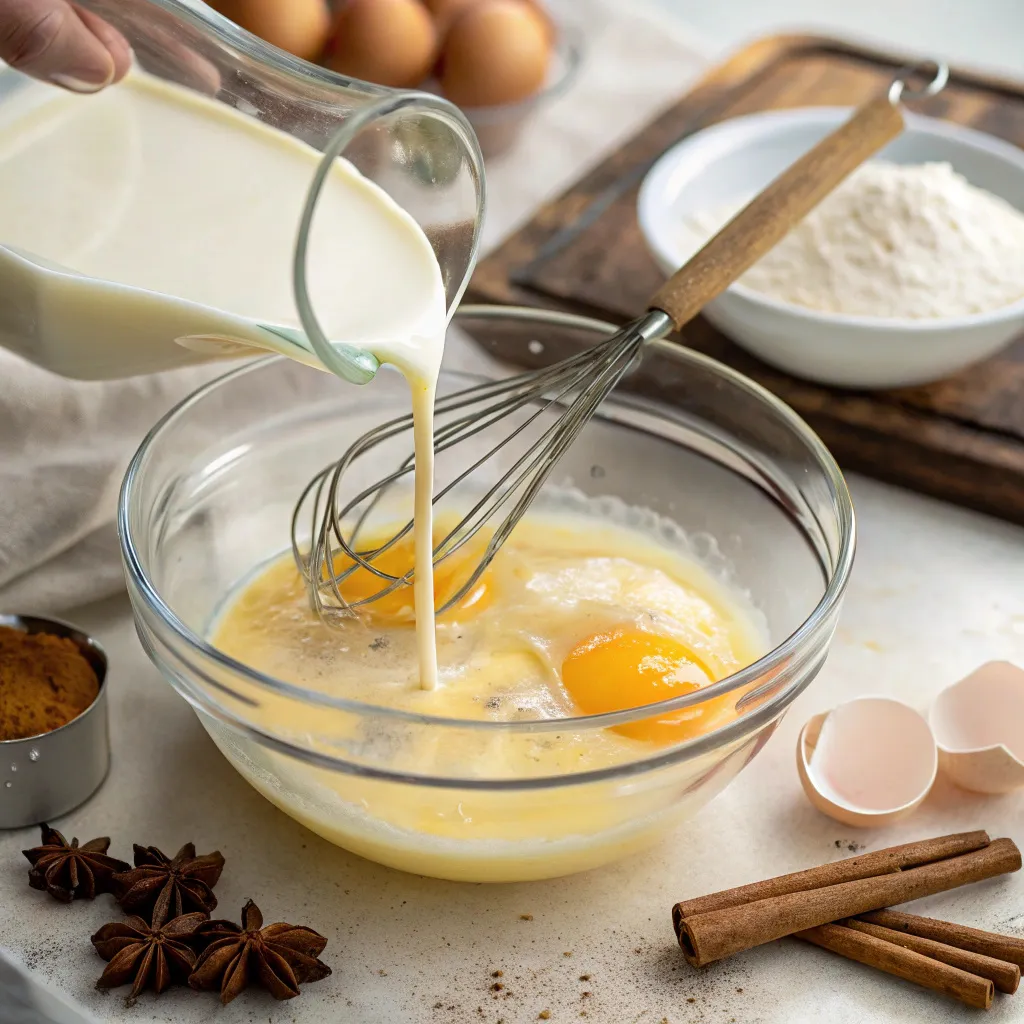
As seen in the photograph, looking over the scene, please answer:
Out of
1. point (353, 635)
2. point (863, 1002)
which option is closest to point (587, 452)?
point (353, 635)

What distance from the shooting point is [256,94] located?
1.11 meters

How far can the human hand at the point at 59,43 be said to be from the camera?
104cm

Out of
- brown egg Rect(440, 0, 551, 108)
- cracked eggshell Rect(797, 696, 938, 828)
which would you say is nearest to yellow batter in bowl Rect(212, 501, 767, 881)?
cracked eggshell Rect(797, 696, 938, 828)

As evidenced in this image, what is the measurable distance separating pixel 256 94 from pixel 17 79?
0.20 m

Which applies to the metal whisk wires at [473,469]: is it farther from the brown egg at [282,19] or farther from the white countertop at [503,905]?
the brown egg at [282,19]

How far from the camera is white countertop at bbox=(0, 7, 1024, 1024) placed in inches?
42.3

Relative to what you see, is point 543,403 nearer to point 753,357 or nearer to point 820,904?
point 753,357

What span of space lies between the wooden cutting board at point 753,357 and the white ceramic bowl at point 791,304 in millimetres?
51

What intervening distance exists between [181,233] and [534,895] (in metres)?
0.64

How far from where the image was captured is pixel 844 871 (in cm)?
117

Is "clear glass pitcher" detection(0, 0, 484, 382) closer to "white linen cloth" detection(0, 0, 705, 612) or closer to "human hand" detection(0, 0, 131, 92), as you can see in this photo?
"human hand" detection(0, 0, 131, 92)

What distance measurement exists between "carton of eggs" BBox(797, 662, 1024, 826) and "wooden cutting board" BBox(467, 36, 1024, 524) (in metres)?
0.39

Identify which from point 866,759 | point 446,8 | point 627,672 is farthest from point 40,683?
point 446,8

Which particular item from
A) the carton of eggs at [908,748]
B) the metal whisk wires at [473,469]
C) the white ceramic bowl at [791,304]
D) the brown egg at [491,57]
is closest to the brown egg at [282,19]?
the brown egg at [491,57]
